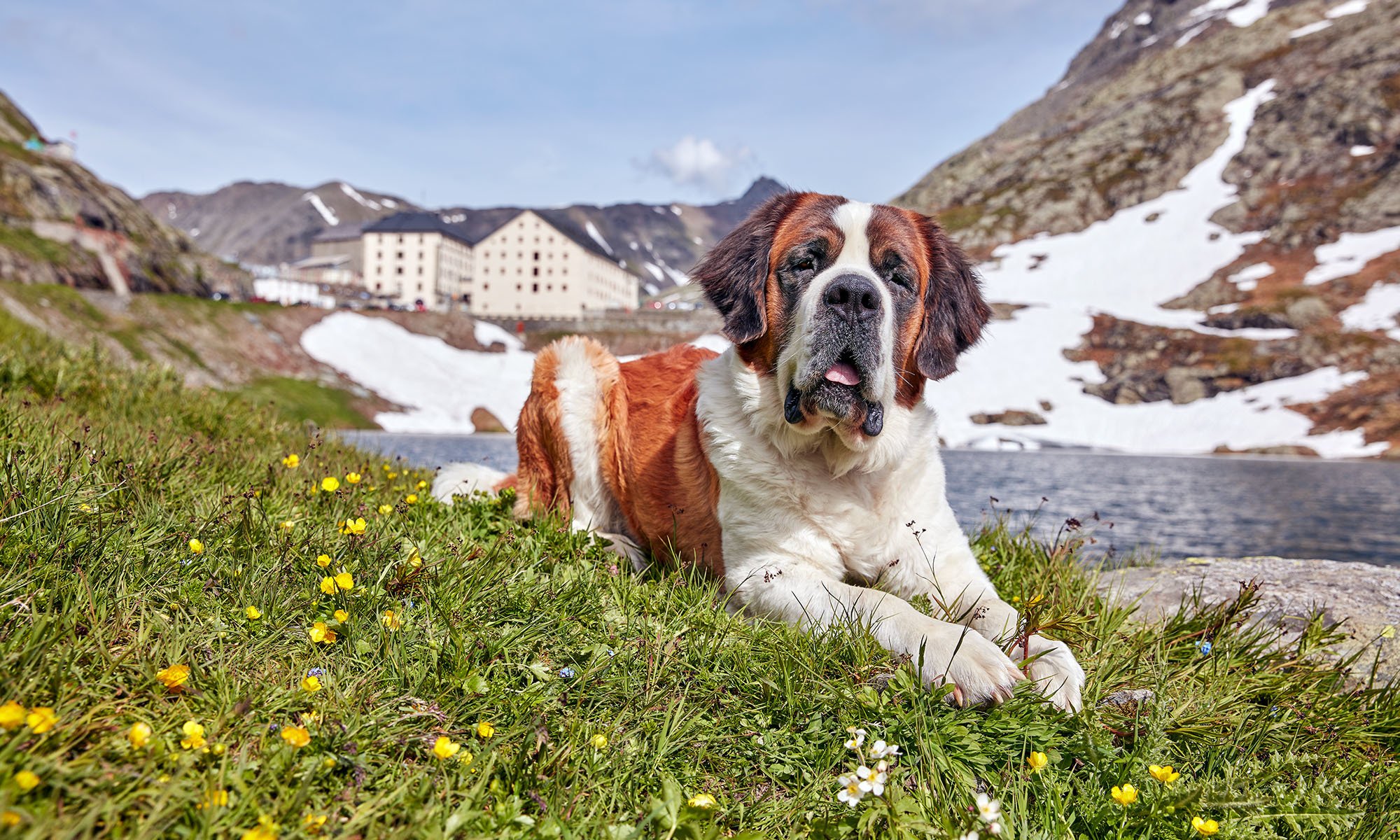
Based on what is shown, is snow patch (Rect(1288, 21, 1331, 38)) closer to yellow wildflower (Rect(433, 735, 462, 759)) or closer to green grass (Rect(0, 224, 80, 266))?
green grass (Rect(0, 224, 80, 266))

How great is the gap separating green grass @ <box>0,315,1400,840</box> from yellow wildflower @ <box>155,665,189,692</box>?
23mm

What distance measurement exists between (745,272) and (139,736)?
2784 millimetres

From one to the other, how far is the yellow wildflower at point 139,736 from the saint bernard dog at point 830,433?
196cm

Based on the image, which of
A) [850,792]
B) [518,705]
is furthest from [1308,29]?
[518,705]

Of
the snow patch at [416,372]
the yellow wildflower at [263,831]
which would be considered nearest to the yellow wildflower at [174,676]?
the yellow wildflower at [263,831]

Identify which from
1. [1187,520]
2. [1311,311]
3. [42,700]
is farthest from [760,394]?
[1311,311]

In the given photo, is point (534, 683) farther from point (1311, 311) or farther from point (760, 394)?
point (1311, 311)

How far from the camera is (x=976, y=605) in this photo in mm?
3049

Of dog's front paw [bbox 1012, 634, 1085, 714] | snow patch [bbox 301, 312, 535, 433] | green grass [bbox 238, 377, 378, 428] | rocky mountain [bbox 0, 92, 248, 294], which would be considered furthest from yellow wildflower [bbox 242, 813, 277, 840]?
rocky mountain [bbox 0, 92, 248, 294]

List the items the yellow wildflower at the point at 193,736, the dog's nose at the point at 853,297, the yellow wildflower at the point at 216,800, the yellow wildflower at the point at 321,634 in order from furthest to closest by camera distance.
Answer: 1. the dog's nose at the point at 853,297
2. the yellow wildflower at the point at 321,634
3. the yellow wildflower at the point at 193,736
4. the yellow wildflower at the point at 216,800

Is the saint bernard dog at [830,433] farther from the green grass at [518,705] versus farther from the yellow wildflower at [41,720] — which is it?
the yellow wildflower at [41,720]

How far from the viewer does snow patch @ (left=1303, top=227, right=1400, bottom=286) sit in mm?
53500

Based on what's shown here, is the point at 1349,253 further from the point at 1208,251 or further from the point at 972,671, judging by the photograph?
the point at 972,671

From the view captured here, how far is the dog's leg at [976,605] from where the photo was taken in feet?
8.09
